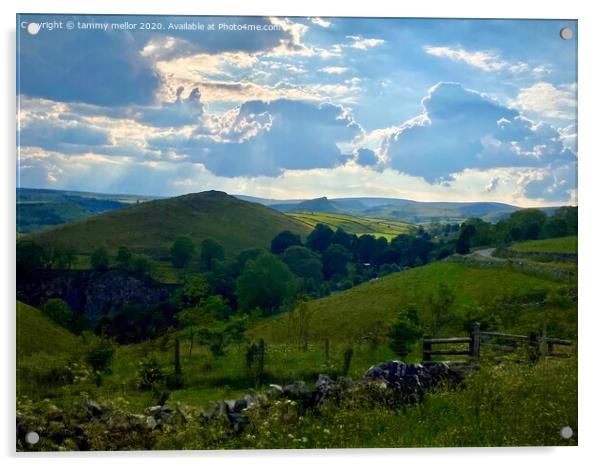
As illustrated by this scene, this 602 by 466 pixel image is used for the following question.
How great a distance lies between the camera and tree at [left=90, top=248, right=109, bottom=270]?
40.6ft

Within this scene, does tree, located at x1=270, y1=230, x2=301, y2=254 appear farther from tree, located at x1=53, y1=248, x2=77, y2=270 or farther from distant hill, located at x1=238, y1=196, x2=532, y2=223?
tree, located at x1=53, y1=248, x2=77, y2=270

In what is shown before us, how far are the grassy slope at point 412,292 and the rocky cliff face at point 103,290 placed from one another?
6.85 feet

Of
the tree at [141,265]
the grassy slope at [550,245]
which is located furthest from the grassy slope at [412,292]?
the tree at [141,265]

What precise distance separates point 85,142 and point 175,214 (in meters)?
1.93

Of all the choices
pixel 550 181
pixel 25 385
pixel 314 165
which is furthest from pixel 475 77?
pixel 25 385

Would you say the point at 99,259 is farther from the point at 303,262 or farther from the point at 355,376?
the point at 355,376

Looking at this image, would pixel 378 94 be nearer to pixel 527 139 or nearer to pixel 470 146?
pixel 470 146

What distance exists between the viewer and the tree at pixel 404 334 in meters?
12.5

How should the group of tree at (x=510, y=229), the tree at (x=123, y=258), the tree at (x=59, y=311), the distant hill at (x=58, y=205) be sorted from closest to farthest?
the distant hill at (x=58, y=205) < the tree at (x=59, y=311) < the tree at (x=123, y=258) < the group of tree at (x=510, y=229)

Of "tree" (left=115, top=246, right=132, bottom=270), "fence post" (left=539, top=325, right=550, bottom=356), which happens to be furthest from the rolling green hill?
"fence post" (left=539, top=325, right=550, bottom=356)

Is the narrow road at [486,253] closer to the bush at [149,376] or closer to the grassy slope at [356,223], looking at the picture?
the grassy slope at [356,223]

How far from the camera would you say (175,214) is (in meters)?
12.7

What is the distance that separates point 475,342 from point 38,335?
289 inches

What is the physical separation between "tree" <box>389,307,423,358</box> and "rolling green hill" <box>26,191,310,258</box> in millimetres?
2566
